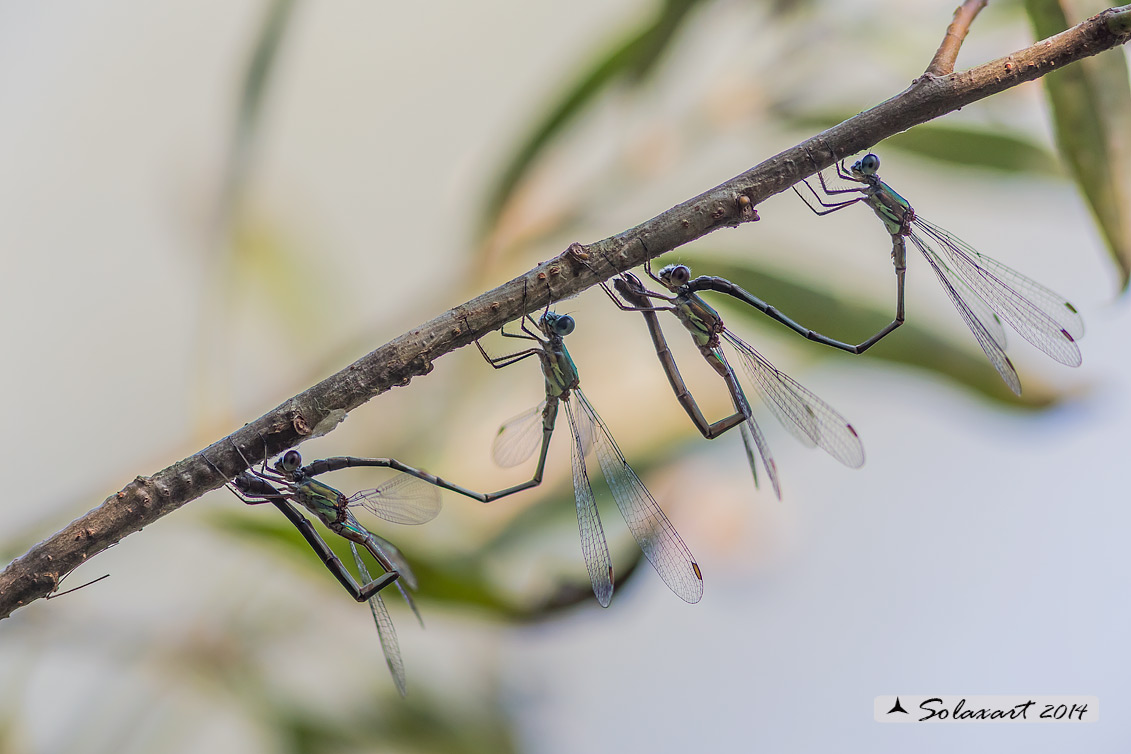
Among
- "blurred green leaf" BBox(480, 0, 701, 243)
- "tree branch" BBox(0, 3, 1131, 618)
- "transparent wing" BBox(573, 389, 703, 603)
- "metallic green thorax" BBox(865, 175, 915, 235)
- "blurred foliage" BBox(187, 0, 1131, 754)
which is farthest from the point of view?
"blurred green leaf" BBox(480, 0, 701, 243)

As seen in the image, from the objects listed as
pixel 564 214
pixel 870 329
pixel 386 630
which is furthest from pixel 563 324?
pixel 564 214

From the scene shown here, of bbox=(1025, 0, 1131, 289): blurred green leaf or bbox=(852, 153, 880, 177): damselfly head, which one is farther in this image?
bbox=(1025, 0, 1131, 289): blurred green leaf

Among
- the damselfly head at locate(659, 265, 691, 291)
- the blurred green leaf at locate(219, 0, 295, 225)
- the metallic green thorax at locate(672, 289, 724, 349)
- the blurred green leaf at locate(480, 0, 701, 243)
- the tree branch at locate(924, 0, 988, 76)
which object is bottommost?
the metallic green thorax at locate(672, 289, 724, 349)

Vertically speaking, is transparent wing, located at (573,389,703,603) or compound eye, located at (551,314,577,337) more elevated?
compound eye, located at (551,314,577,337)

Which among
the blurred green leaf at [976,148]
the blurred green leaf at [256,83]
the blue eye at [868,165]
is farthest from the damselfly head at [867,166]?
the blurred green leaf at [256,83]

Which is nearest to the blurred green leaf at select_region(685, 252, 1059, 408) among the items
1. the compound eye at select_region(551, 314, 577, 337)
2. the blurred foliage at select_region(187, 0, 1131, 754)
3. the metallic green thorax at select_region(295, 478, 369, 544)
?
the blurred foliage at select_region(187, 0, 1131, 754)

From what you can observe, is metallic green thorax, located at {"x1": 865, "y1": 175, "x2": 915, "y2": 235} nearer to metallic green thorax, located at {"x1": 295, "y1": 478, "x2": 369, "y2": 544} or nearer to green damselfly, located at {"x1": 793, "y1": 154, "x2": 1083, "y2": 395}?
green damselfly, located at {"x1": 793, "y1": 154, "x2": 1083, "y2": 395}
